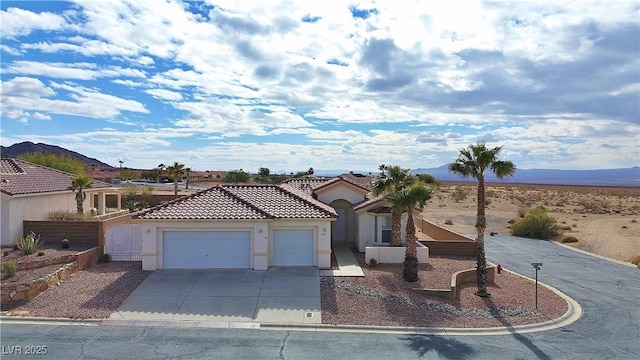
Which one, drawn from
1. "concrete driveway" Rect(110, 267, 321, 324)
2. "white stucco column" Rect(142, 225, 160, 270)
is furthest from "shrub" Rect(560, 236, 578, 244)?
"white stucco column" Rect(142, 225, 160, 270)

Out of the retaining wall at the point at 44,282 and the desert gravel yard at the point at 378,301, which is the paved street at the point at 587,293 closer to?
the desert gravel yard at the point at 378,301

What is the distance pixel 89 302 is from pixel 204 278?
4709 millimetres

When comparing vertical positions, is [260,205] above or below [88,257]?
above

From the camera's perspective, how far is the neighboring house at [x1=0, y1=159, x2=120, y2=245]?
23344 mm

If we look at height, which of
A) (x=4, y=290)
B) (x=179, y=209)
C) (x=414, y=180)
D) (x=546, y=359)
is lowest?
(x=546, y=359)

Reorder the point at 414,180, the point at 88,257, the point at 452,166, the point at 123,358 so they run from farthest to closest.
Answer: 1. the point at 414,180
2. the point at 88,257
3. the point at 452,166
4. the point at 123,358

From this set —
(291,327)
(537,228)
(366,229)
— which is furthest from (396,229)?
(537,228)

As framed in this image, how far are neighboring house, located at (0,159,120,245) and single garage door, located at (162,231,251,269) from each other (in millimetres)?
9113

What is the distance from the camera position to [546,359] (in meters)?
13.2

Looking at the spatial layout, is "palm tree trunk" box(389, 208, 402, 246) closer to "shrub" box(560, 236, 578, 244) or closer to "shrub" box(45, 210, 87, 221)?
"shrub" box(45, 210, 87, 221)

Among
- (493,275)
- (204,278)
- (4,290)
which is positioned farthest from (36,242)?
(493,275)

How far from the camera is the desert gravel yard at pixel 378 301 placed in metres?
16.0

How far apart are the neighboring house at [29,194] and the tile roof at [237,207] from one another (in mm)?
8174

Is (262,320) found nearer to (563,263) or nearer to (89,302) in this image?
(89,302)
